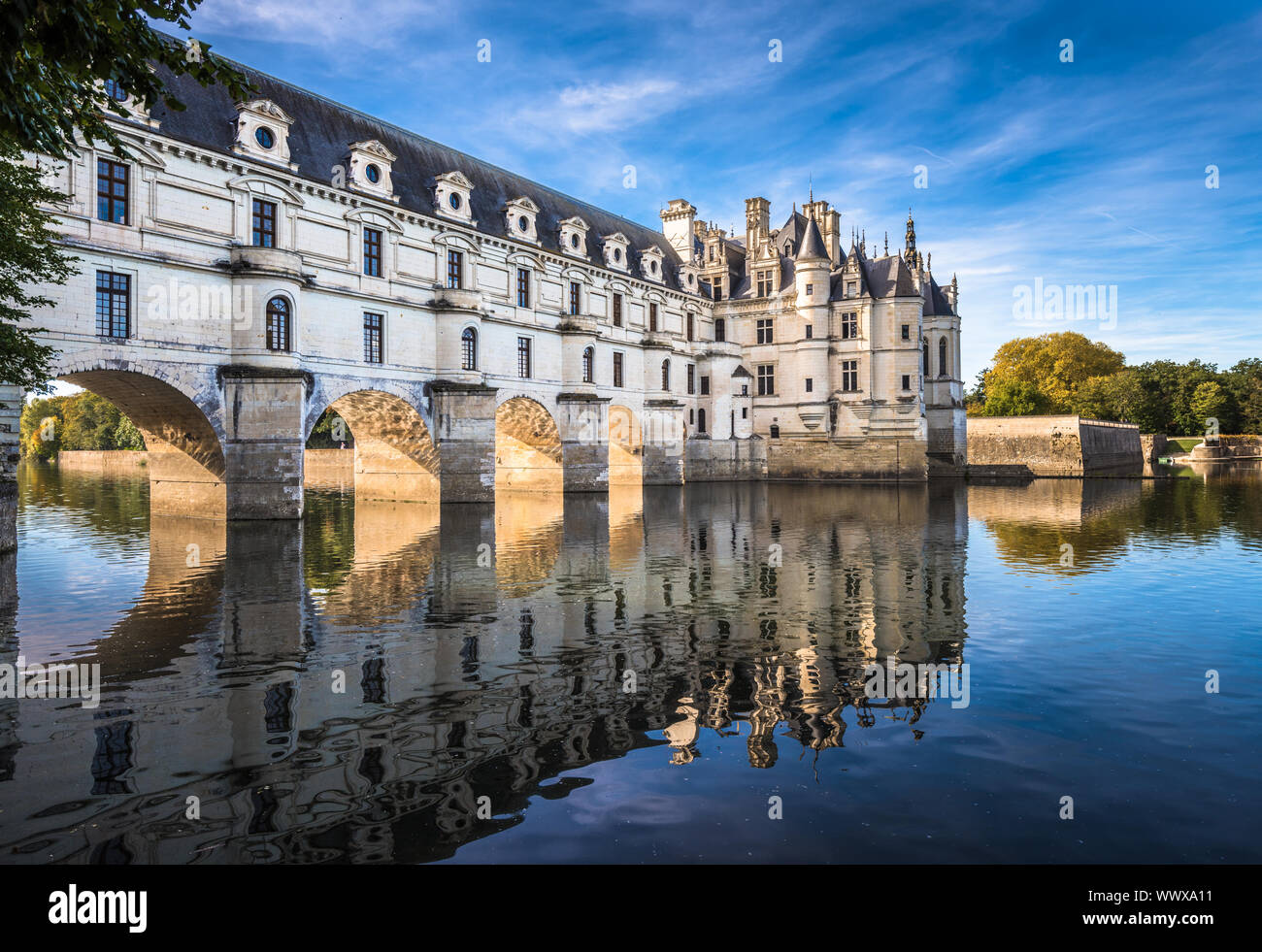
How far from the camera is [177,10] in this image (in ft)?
24.9

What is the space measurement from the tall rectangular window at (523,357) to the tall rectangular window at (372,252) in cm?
846

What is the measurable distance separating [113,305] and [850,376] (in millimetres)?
43418

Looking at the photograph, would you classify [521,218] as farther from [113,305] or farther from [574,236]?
[113,305]

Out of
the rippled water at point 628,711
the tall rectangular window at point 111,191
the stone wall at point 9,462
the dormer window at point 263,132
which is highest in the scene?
the dormer window at point 263,132

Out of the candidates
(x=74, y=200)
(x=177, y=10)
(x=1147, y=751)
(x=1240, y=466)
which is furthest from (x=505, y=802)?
(x=1240, y=466)

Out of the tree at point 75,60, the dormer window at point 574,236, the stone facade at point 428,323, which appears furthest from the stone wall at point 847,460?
the tree at point 75,60

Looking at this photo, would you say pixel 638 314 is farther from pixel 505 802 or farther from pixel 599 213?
pixel 505 802

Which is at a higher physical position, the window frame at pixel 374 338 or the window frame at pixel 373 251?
the window frame at pixel 373 251

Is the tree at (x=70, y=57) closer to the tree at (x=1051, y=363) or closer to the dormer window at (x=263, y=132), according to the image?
the dormer window at (x=263, y=132)

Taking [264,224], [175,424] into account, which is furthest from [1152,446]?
[175,424]

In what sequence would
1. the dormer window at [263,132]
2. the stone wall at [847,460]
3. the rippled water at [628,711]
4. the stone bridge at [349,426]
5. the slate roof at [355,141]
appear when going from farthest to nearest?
the stone wall at [847,460] < the dormer window at [263,132] < the slate roof at [355,141] < the stone bridge at [349,426] < the rippled water at [628,711]

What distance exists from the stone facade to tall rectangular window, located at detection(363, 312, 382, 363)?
0.27 ft

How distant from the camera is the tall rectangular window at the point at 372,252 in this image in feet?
100

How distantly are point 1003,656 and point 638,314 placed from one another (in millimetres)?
40178
